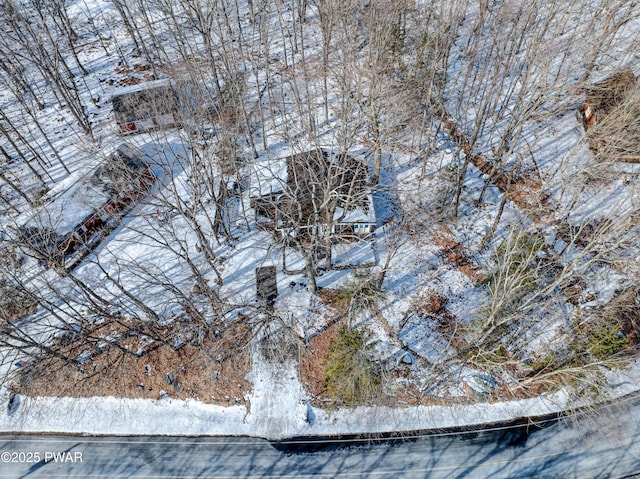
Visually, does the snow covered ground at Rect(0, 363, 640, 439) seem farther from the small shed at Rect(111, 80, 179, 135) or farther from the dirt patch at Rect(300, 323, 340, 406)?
the small shed at Rect(111, 80, 179, 135)

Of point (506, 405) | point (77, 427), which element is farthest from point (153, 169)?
point (506, 405)

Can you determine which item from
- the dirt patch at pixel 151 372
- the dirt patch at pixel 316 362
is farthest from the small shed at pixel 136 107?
the dirt patch at pixel 316 362

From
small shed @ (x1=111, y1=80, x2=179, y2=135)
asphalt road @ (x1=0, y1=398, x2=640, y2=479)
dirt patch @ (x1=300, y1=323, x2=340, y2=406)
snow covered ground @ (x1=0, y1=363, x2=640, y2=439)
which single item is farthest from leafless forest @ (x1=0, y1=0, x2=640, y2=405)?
asphalt road @ (x1=0, y1=398, x2=640, y2=479)

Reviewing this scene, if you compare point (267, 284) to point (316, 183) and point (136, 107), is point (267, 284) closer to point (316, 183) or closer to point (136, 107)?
point (316, 183)

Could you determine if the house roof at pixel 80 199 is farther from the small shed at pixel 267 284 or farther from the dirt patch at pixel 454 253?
the dirt patch at pixel 454 253

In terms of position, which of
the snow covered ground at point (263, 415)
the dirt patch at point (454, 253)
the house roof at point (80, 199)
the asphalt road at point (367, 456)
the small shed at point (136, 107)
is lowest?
the asphalt road at point (367, 456)
